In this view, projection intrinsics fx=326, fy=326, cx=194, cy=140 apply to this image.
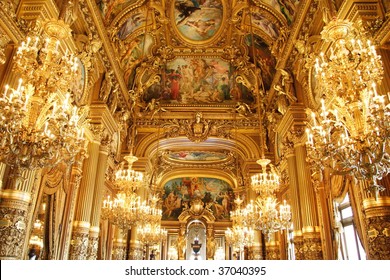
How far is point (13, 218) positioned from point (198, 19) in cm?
985

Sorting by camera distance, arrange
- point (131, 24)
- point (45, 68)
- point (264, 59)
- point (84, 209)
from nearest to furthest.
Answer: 1. point (45, 68)
2. point (84, 209)
3. point (131, 24)
4. point (264, 59)

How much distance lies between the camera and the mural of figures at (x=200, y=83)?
14.8 metres

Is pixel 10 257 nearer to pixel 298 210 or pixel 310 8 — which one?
pixel 298 210

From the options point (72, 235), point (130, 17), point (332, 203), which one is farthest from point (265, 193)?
point (130, 17)

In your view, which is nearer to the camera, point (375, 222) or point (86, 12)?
point (375, 222)

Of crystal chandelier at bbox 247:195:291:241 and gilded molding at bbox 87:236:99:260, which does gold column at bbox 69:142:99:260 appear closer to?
gilded molding at bbox 87:236:99:260

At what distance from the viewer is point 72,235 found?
8977 millimetres

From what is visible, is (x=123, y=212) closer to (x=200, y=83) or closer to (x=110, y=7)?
(x=110, y=7)

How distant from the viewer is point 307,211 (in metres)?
9.19

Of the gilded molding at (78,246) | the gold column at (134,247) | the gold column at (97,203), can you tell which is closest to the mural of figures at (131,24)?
the gold column at (97,203)

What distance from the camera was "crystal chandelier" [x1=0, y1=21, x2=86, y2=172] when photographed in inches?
165

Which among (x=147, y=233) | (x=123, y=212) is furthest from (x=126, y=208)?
(x=147, y=233)

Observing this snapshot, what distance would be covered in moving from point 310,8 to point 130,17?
6.13 metres

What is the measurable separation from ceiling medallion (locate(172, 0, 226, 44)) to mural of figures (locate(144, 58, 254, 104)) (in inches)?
50.9
